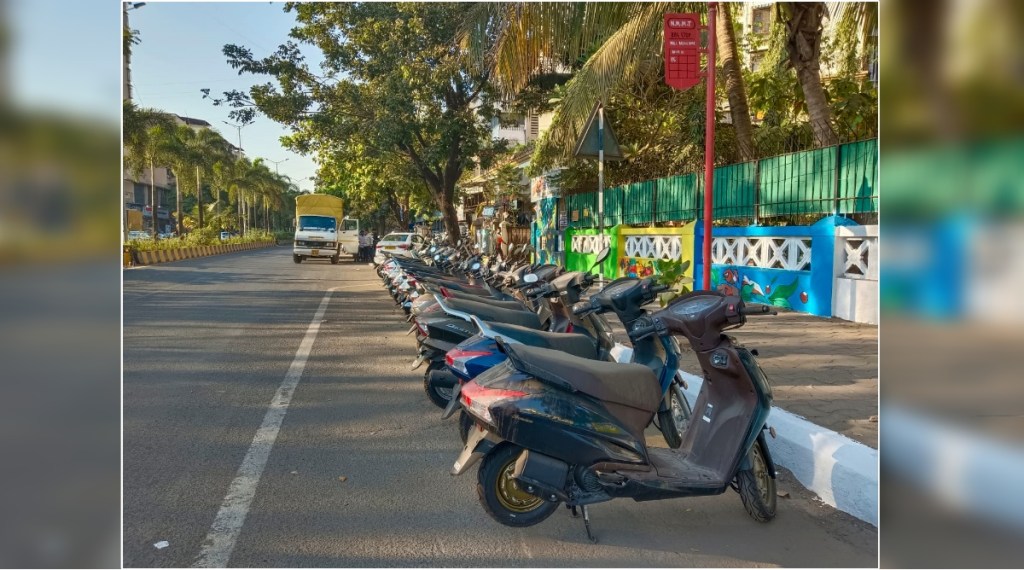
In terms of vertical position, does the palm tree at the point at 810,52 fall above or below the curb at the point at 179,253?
above

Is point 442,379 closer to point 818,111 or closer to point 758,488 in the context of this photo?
point 758,488

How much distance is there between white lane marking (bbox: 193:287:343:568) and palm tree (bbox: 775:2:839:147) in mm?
7892

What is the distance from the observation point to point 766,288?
10398mm

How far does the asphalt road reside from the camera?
10.6 ft

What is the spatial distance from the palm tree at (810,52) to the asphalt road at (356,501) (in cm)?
698

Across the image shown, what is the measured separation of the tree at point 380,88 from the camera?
18422mm

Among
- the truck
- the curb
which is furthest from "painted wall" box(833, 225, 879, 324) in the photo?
the curb

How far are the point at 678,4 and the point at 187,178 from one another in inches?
1459

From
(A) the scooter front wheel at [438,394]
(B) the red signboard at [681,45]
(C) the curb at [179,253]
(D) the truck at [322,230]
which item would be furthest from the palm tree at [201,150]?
(A) the scooter front wheel at [438,394]

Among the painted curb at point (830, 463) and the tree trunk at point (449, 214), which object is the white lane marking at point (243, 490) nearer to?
the painted curb at point (830, 463)

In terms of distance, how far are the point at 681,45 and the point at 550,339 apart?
5.24 meters

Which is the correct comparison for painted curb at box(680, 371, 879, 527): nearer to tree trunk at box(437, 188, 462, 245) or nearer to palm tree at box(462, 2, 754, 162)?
palm tree at box(462, 2, 754, 162)

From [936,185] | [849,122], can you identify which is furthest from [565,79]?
[936,185]

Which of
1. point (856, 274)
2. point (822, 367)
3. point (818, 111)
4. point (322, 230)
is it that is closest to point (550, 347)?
point (822, 367)
